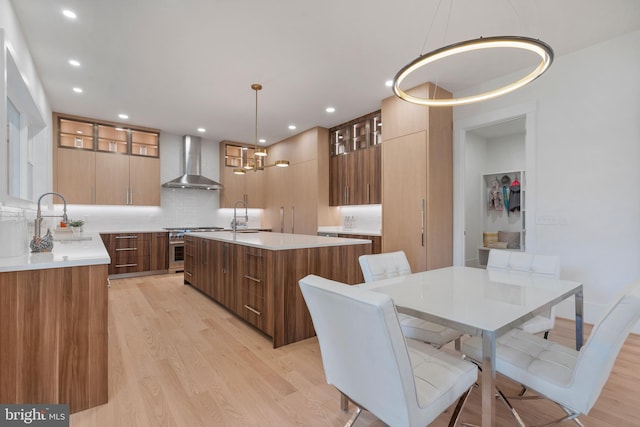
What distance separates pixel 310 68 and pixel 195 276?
127 inches

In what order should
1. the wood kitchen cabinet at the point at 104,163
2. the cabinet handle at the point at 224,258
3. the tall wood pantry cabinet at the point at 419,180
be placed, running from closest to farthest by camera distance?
the cabinet handle at the point at 224,258 < the tall wood pantry cabinet at the point at 419,180 < the wood kitchen cabinet at the point at 104,163

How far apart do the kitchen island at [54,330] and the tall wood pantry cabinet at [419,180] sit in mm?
3349

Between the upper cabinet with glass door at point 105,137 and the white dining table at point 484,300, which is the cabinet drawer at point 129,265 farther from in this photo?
the white dining table at point 484,300

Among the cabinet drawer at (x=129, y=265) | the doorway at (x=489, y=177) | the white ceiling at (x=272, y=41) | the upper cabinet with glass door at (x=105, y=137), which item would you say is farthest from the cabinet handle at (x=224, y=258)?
the doorway at (x=489, y=177)

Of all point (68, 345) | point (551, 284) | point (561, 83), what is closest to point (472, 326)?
point (551, 284)

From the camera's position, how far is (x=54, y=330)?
1576 millimetres

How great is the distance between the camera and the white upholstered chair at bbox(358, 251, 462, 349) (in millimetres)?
1712

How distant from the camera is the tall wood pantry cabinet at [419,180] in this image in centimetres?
382

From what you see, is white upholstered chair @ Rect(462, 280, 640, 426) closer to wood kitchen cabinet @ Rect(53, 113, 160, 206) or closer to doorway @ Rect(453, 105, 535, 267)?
doorway @ Rect(453, 105, 535, 267)

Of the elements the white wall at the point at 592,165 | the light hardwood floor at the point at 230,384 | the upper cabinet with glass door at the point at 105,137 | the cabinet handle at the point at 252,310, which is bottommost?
the light hardwood floor at the point at 230,384

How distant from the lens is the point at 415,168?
393cm

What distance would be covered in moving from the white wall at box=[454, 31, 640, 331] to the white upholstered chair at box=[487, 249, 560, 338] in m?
1.39

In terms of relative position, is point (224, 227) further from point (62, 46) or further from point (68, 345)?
point (68, 345)

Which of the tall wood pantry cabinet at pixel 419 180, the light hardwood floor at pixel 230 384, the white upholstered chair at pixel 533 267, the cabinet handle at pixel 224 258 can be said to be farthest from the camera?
the tall wood pantry cabinet at pixel 419 180
